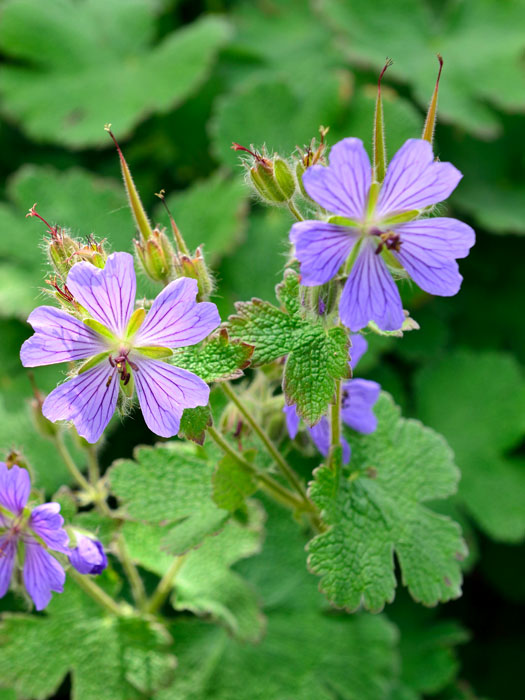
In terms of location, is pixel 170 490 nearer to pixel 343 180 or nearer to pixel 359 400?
pixel 359 400

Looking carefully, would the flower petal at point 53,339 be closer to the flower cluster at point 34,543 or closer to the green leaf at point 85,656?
the flower cluster at point 34,543

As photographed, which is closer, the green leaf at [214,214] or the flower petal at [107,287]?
the flower petal at [107,287]

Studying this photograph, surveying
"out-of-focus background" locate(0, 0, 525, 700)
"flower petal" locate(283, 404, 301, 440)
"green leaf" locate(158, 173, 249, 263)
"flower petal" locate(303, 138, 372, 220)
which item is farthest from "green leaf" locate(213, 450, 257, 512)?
"green leaf" locate(158, 173, 249, 263)

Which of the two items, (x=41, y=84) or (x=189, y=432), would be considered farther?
(x=41, y=84)

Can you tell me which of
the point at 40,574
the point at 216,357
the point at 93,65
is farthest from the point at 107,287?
the point at 93,65

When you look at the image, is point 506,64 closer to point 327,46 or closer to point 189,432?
point 327,46

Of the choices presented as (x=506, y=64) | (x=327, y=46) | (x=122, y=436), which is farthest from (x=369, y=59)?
(x=122, y=436)

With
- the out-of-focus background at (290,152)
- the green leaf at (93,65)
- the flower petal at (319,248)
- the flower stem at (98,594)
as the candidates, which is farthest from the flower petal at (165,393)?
the green leaf at (93,65)
